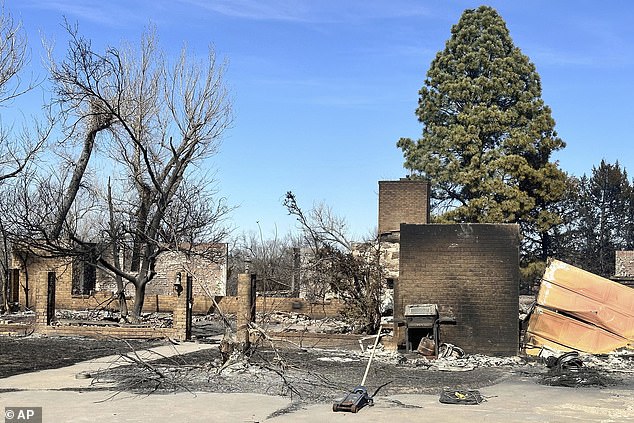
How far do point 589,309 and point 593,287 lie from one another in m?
0.61

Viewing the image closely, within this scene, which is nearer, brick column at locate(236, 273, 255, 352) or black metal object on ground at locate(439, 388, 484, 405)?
black metal object on ground at locate(439, 388, 484, 405)

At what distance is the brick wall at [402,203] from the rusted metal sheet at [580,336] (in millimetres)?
7696

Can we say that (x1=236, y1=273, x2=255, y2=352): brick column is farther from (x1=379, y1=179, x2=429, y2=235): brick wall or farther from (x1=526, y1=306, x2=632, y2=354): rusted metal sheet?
(x1=379, y1=179, x2=429, y2=235): brick wall

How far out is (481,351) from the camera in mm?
18766

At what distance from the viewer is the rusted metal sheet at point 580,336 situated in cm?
1881

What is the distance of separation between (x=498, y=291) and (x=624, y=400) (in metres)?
6.88

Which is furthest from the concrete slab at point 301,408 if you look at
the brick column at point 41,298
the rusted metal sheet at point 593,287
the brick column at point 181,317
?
the brick column at point 41,298

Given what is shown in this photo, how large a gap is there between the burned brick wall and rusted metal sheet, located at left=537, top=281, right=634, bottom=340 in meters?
1.07

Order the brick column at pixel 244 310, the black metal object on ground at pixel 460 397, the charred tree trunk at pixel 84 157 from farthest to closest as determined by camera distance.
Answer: the charred tree trunk at pixel 84 157 < the brick column at pixel 244 310 < the black metal object on ground at pixel 460 397

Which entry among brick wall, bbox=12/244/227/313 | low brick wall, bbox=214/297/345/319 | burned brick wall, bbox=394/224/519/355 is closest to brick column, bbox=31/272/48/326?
brick wall, bbox=12/244/227/313

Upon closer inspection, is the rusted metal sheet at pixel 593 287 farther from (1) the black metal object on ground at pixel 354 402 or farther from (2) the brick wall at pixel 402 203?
(1) the black metal object on ground at pixel 354 402

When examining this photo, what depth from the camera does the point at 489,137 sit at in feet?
114

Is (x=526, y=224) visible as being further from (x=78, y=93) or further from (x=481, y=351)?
(x=78, y=93)

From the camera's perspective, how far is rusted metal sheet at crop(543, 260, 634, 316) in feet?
62.6
